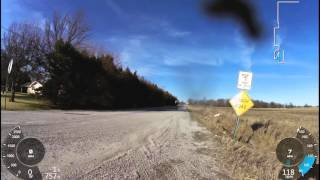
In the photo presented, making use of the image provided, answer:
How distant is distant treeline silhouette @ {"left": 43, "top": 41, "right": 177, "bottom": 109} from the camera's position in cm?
381

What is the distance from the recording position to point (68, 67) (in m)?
4.03

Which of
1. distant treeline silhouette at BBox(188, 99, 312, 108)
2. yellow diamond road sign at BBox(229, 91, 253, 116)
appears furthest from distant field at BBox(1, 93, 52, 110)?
yellow diamond road sign at BBox(229, 91, 253, 116)

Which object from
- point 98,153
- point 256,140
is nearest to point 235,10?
point 98,153

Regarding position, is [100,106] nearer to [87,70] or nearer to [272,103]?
[87,70]

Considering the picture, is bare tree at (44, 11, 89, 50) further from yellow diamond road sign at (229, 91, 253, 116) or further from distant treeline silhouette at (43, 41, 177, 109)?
yellow diamond road sign at (229, 91, 253, 116)

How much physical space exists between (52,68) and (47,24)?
540mm

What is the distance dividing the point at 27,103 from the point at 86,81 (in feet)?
2.10

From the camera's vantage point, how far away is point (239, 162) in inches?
281

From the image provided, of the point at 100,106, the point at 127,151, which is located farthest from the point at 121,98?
the point at 127,151

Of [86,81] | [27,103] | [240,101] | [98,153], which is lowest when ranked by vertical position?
[98,153]

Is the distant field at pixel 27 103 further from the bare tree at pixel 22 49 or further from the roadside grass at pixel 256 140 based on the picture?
the roadside grass at pixel 256 140
